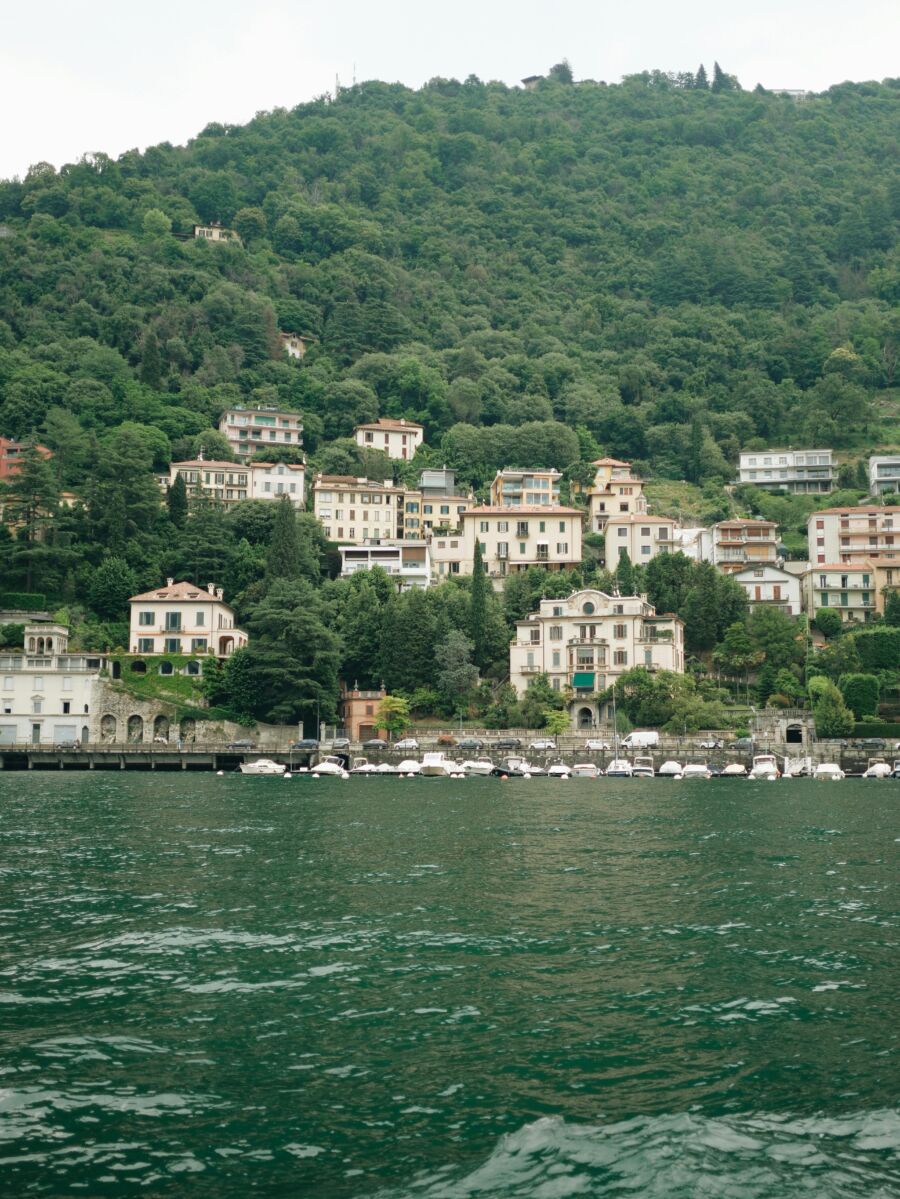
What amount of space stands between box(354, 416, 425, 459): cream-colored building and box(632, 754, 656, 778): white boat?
7235 centimetres

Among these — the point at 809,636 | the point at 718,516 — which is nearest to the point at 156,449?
the point at 718,516

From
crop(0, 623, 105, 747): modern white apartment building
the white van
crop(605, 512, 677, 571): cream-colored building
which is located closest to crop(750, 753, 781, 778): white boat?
the white van

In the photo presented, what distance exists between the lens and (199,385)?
493 feet

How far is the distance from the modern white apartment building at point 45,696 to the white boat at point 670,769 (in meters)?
39.0

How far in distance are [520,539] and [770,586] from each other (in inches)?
849

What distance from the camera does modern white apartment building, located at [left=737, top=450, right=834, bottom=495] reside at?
134m

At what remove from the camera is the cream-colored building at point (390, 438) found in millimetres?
140500

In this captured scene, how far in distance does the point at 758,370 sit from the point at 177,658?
106 meters

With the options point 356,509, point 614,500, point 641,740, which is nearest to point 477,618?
point 641,740

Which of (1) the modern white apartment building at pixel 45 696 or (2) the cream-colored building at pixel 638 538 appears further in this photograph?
(2) the cream-colored building at pixel 638 538

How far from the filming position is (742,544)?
108m

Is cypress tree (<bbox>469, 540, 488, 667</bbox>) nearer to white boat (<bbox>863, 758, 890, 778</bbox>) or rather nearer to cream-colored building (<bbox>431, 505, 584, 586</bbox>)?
cream-colored building (<bbox>431, 505, 584, 586</bbox>)

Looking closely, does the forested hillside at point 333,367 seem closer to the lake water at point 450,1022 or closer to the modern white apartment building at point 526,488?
the modern white apartment building at point 526,488

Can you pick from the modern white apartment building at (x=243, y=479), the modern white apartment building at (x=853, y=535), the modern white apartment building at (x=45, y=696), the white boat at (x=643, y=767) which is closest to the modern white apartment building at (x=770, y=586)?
the modern white apartment building at (x=853, y=535)
